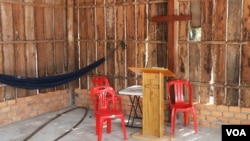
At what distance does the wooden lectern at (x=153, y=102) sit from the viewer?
459cm

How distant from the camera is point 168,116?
18.8ft

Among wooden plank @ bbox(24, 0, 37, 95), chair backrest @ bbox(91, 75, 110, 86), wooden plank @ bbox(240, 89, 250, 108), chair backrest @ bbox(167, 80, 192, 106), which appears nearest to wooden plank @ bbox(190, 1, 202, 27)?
chair backrest @ bbox(167, 80, 192, 106)

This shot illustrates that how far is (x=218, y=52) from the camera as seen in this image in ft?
17.0

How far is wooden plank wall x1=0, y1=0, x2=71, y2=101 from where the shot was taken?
5.68 metres

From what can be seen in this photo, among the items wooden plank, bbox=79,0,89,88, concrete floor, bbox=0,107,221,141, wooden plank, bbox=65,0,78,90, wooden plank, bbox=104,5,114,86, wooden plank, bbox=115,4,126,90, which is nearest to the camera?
concrete floor, bbox=0,107,221,141

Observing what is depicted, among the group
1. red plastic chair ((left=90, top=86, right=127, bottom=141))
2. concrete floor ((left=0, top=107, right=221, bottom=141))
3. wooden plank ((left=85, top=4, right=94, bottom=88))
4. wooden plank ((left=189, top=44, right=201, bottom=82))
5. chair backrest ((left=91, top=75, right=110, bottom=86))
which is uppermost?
wooden plank ((left=85, top=4, right=94, bottom=88))

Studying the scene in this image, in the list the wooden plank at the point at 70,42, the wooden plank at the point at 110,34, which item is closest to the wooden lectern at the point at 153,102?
the wooden plank at the point at 110,34

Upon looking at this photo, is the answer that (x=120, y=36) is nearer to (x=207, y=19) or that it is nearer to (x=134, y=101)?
(x=134, y=101)

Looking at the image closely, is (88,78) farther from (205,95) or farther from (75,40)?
(205,95)

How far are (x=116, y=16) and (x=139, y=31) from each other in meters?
0.59

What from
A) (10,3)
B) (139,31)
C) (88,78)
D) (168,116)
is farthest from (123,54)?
(10,3)

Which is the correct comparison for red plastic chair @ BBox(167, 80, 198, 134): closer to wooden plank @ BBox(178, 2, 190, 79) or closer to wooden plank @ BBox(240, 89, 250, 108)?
wooden plank @ BBox(178, 2, 190, 79)

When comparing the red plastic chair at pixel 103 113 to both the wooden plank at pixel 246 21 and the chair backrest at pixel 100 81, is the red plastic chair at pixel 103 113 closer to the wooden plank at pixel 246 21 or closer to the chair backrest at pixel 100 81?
the chair backrest at pixel 100 81

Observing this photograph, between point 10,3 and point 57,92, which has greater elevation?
point 10,3
